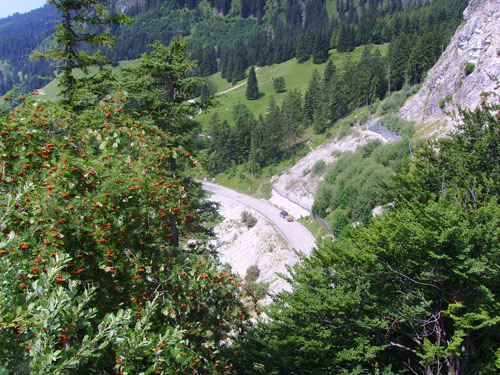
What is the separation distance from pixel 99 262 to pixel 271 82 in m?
134

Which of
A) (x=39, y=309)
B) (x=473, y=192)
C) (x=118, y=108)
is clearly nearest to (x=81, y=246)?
(x=39, y=309)

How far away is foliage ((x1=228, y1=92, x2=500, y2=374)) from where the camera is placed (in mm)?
10797

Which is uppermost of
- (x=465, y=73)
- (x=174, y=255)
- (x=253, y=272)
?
(x=174, y=255)

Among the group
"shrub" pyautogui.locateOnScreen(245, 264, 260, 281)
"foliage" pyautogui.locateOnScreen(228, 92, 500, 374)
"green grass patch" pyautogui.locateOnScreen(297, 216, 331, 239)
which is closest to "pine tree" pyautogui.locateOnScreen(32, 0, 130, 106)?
"foliage" pyautogui.locateOnScreen(228, 92, 500, 374)

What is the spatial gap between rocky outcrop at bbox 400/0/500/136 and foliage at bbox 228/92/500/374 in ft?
105

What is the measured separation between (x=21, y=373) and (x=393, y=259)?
11871 millimetres

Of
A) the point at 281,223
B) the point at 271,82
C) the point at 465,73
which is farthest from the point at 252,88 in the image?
the point at 281,223

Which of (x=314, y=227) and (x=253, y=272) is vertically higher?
(x=253, y=272)

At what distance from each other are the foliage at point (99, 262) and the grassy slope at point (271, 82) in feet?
325

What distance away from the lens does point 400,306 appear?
12.1 metres

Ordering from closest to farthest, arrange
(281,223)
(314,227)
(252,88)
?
1. (314,227)
2. (281,223)
3. (252,88)

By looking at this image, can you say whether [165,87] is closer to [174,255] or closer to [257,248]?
[174,255]

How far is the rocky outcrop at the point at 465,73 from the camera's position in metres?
41.8

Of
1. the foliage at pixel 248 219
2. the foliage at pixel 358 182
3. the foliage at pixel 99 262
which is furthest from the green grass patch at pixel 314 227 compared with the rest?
the foliage at pixel 99 262
